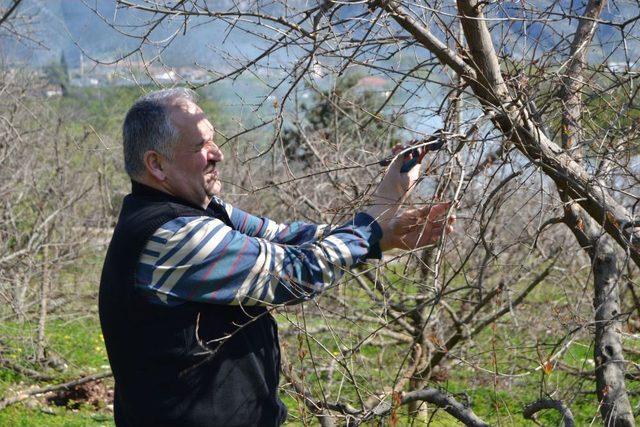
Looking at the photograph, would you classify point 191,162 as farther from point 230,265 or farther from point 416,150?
point 416,150

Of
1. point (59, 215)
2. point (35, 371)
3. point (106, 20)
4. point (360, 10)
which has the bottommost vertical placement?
point (35, 371)

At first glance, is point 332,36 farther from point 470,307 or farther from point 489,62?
point 470,307

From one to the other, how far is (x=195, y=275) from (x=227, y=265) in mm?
98

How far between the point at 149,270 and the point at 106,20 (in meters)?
1.40

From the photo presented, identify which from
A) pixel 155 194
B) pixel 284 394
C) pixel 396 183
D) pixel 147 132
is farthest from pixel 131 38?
pixel 284 394

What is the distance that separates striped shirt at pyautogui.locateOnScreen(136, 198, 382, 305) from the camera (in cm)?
279

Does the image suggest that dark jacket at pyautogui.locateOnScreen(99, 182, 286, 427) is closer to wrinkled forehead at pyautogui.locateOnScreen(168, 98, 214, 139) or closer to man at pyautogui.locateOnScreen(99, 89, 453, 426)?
man at pyautogui.locateOnScreen(99, 89, 453, 426)

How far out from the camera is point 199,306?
2.89 metres

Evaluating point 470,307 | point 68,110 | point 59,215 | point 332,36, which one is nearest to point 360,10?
point 332,36

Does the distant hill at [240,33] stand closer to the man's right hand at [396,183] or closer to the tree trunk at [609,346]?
the man's right hand at [396,183]

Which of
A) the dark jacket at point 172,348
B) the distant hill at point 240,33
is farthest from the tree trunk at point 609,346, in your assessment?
the dark jacket at point 172,348

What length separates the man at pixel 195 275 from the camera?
2.81m

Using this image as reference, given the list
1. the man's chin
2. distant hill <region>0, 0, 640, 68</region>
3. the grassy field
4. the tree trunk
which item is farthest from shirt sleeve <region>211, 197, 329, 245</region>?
the grassy field

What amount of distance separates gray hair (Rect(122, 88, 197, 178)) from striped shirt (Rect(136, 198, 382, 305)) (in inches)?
10.8
